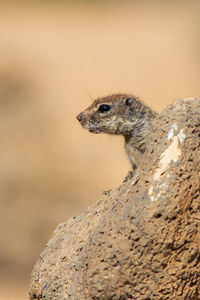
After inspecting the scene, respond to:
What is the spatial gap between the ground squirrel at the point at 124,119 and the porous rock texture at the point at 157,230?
47.2 inches

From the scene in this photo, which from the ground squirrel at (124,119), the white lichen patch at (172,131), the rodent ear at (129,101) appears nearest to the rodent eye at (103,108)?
the ground squirrel at (124,119)

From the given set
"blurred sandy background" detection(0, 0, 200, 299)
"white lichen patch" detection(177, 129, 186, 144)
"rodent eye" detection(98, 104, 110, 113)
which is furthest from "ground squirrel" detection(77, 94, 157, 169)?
"blurred sandy background" detection(0, 0, 200, 299)

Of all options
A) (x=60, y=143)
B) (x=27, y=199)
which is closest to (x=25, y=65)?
(x=60, y=143)

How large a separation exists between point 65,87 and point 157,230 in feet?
54.0

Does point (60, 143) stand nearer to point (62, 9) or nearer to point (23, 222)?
point (23, 222)

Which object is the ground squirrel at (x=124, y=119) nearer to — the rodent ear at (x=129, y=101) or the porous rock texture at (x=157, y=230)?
the rodent ear at (x=129, y=101)

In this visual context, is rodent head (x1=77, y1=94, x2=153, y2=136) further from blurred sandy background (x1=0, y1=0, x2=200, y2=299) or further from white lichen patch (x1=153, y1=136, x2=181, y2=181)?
blurred sandy background (x1=0, y1=0, x2=200, y2=299)

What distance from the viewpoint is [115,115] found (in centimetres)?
748

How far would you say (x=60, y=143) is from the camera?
19.9 metres

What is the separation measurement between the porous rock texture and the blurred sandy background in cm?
750

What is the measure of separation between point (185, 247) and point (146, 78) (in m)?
15.9

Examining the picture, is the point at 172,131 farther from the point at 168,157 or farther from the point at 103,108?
the point at 103,108

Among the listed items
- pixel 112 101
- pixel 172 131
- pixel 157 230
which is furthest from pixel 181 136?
pixel 112 101

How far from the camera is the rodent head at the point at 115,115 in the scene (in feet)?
24.2
